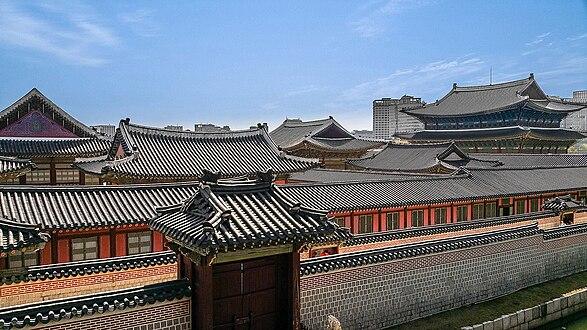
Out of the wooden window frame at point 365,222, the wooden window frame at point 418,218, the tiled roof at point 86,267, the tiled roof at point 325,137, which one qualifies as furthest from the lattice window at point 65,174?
the wooden window frame at point 418,218

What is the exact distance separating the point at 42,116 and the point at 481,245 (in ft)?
89.3

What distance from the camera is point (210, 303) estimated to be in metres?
8.98

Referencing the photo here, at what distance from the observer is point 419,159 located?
3322 cm

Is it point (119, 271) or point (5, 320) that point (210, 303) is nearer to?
point (5, 320)

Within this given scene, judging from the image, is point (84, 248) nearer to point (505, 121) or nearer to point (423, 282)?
point (423, 282)

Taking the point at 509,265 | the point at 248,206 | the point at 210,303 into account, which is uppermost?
the point at 248,206

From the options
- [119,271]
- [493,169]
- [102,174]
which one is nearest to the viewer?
[119,271]

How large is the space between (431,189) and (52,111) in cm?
2406

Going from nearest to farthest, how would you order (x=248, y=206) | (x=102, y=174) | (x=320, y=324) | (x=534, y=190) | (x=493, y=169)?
(x=248, y=206) < (x=320, y=324) < (x=102, y=174) < (x=534, y=190) < (x=493, y=169)

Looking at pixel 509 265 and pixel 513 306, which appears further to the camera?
pixel 509 265

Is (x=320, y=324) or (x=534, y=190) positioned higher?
(x=534, y=190)

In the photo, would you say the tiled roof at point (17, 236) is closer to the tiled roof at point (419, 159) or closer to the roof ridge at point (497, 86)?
the tiled roof at point (419, 159)

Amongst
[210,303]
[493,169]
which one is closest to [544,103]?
[493,169]

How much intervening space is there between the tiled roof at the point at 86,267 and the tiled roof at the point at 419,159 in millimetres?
21075
